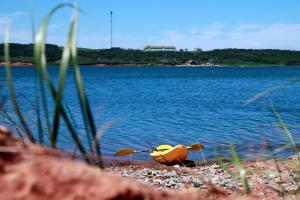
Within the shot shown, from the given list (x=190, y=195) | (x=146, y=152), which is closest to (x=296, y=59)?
(x=146, y=152)

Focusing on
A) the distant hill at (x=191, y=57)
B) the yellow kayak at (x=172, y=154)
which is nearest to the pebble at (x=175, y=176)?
the yellow kayak at (x=172, y=154)

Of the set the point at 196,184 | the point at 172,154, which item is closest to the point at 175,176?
the point at 196,184

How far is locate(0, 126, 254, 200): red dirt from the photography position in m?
1.53

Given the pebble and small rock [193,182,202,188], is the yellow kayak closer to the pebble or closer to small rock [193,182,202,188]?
the pebble

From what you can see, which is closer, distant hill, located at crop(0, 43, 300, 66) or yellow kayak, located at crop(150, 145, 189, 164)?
yellow kayak, located at crop(150, 145, 189, 164)

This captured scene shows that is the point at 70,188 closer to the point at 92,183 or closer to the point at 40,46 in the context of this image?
the point at 92,183

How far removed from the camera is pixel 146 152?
17500 mm

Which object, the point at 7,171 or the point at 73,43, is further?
the point at 73,43

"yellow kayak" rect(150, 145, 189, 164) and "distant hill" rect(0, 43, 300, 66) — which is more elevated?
"yellow kayak" rect(150, 145, 189, 164)

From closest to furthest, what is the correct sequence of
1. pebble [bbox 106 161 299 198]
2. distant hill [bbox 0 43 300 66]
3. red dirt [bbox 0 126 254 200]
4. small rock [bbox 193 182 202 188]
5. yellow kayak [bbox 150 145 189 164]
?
red dirt [bbox 0 126 254 200], small rock [bbox 193 182 202 188], pebble [bbox 106 161 299 198], yellow kayak [bbox 150 145 189 164], distant hill [bbox 0 43 300 66]

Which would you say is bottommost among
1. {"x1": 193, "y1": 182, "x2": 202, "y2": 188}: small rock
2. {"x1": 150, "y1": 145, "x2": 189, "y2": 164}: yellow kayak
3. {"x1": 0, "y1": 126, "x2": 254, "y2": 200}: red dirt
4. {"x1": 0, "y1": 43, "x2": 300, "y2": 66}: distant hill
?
{"x1": 0, "y1": 43, "x2": 300, "y2": 66}: distant hill

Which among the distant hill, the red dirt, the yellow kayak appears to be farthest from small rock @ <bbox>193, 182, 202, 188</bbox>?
the distant hill

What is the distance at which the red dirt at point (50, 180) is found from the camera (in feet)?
5.02

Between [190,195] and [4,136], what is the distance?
74cm
